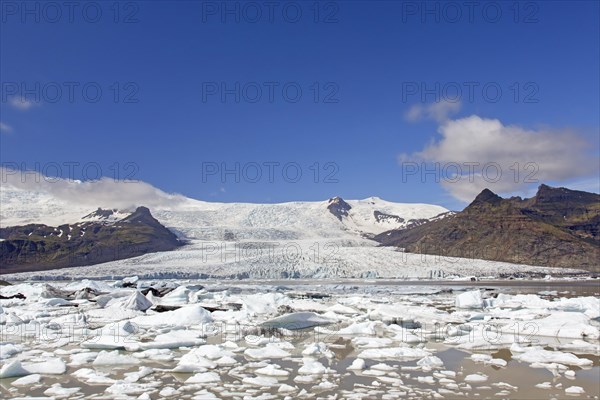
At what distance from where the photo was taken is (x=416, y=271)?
44.5 meters

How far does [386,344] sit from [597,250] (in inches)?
3048

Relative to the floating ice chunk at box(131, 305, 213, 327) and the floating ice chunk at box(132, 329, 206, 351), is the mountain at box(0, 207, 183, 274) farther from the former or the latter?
the floating ice chunk at box(132, 329, 206, 351)

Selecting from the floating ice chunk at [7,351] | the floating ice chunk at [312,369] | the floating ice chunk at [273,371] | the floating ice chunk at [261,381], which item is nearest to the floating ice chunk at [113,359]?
the floating ice chunk at [7,351]

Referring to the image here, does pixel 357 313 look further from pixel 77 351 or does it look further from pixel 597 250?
pixel 597 250

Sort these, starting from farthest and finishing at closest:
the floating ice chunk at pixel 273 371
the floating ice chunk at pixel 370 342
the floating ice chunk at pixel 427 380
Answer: the floating ice chunk at pixel 370 342 < the floating ice chunk at pixel 273 371 < the floating ice chunk at pixel 427 380

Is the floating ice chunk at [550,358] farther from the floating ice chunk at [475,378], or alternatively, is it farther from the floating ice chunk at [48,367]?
the floating ice chunk at [48,367]

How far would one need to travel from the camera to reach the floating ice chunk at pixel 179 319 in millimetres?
12445

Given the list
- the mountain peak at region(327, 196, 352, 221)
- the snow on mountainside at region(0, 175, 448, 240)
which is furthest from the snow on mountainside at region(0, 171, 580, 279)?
the mountain peak at region(327, 196, 352, 221)

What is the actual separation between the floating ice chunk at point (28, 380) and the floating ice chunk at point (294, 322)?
598cm

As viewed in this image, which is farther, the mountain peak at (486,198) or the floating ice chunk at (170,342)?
the mountain peak at (486,198)

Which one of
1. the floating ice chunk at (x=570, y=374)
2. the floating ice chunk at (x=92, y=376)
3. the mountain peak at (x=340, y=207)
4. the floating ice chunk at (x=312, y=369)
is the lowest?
the floating ice chunk at (x=570, y=374)

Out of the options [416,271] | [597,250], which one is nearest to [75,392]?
[416,271]

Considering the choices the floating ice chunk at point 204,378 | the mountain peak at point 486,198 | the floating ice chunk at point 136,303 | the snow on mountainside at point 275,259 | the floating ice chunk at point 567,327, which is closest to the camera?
the floating ice chunk at point 204,378

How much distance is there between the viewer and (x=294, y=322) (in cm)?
1208
